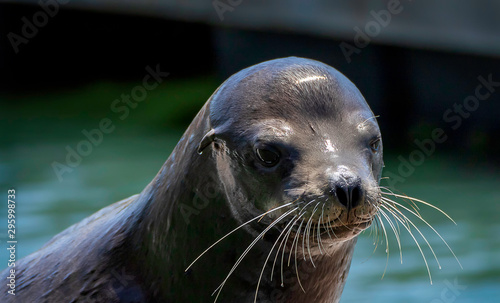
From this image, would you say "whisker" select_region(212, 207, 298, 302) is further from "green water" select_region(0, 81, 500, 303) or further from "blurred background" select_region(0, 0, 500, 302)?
"blurred background" select_region(0, 0, 500, 302)

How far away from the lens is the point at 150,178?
27.3 feet

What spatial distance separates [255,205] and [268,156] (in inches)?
6.4

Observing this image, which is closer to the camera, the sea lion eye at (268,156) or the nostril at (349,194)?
the nostril at (349,194)

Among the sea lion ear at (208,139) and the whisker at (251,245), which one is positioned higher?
the sea lion ear at (208,139)

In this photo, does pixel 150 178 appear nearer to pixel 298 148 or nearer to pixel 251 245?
pixel 251 245

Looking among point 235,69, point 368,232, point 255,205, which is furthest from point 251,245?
point 235,69

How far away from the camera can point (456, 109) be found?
8.95 meters

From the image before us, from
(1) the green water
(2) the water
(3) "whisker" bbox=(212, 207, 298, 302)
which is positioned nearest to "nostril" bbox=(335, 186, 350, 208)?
(3) "whisker" bbox=(212, 207, 298, 302)

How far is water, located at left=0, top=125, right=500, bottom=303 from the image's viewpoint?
6039 mm

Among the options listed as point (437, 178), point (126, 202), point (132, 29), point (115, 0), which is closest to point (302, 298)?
point (126, 202)

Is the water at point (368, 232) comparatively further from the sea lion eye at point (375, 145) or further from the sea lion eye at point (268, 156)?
the sea lion eye at point (268, 156)

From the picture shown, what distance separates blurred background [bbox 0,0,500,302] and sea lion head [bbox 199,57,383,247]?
3.58 metres

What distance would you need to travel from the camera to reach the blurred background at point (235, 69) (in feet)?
22.4

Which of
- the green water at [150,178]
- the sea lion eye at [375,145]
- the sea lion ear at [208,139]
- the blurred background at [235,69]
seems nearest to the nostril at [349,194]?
the sea lion eye at [375,145]
